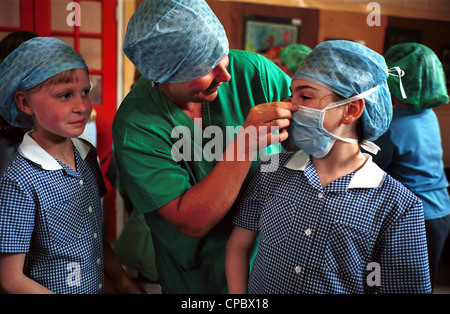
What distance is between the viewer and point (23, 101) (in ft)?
3.03

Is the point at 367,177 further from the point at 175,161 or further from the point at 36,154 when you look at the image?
the point at 36,154

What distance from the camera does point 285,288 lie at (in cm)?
88

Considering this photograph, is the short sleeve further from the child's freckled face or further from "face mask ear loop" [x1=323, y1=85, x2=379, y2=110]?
"face mask ear loop" [x1=323, y1=85, x2=379, y2=110]

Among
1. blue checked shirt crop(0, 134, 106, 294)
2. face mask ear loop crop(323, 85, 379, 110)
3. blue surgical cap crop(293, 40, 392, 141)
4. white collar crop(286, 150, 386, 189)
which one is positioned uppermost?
blue surgical cap crop(293, 40, 392, 141)

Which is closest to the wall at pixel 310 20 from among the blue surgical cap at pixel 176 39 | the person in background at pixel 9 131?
the person in background at pixel 9 131

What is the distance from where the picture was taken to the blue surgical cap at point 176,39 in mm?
858

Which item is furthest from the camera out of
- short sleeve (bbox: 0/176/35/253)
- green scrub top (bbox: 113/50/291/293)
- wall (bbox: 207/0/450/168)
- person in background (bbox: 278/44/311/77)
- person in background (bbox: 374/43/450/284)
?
wall (bbox: 207/0/450/168)

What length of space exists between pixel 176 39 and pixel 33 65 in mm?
299

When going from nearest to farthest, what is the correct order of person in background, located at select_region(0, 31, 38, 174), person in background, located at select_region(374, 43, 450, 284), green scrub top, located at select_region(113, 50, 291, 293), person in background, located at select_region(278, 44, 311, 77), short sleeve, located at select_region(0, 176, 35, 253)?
short sleeve, located at select_region(0, 176, 35, 253), green scrub top, located at select_region(113, 50, 291, 293), person in background, located at select_region(0, 31, 38, 174), person in background, located at select_region(374, 43, 450, 284), person in background, located at select_region(278, 44, 311, 77)

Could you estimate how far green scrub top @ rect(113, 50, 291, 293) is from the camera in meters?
0.96

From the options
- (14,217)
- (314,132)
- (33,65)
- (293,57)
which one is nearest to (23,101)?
(33,65)

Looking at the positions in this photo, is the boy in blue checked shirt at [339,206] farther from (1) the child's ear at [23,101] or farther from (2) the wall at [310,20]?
(2) the wall at [310,20]

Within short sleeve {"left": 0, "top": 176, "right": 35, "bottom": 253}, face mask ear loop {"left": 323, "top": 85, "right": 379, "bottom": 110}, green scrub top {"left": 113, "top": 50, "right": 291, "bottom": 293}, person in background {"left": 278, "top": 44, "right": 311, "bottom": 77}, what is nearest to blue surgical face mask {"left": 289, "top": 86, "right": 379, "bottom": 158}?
face mask ear loop {"left": 323, "top": 85, "right": 379, "bottom": 110}
